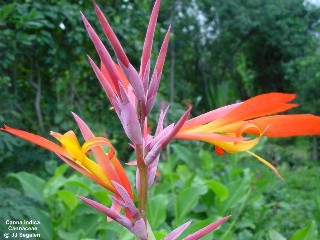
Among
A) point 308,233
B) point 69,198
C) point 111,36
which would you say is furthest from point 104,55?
point 69,198

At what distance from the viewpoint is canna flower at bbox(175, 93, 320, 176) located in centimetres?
49

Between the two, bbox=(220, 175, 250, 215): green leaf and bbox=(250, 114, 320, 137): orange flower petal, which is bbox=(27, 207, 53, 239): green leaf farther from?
bbox=(250, 114, 320, 137): orange flower petal

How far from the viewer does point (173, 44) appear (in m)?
14.1

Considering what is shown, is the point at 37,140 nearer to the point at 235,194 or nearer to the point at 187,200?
the point at 187,200

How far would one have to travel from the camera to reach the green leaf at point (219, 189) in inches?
71.6

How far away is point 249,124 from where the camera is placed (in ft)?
1.71

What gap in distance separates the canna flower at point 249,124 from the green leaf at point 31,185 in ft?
5.10

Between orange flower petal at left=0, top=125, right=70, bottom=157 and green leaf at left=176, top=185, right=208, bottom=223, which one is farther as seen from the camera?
green leaf at left=176, top=185, right=208, bottom=223

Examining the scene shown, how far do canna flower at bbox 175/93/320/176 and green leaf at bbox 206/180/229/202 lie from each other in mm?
1264

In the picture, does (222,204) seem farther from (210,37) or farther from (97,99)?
(210,37)

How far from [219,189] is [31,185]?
80 cm

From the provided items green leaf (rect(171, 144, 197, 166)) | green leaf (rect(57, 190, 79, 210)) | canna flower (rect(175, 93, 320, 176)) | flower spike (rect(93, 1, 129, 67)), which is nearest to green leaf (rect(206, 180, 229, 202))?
green leaf (rect(57, 190, 79, 210))

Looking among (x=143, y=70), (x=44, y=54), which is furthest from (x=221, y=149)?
(x=44, y=54)

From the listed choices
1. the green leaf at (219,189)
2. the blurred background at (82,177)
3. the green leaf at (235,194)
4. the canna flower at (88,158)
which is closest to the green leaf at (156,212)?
the blurred background at (82,177)
